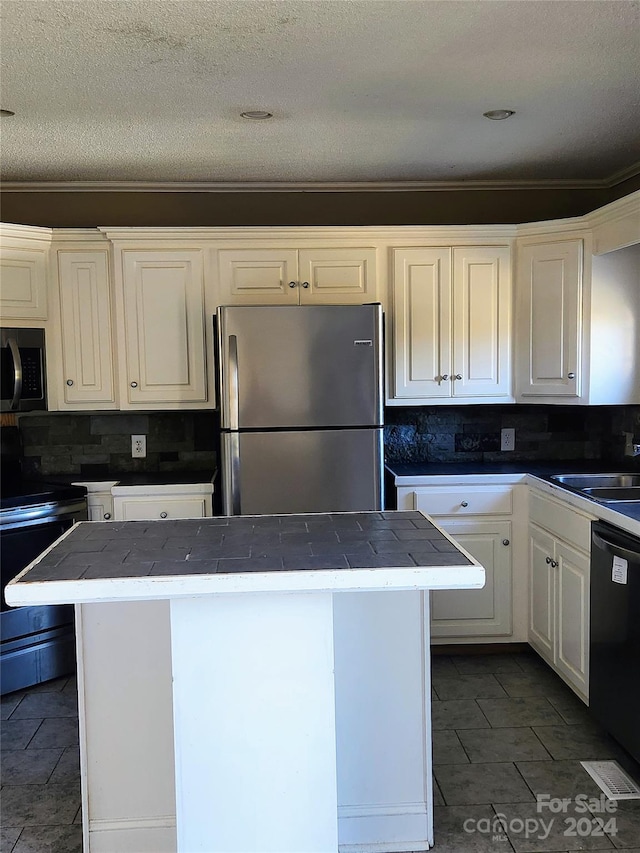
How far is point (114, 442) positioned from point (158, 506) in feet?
2.07

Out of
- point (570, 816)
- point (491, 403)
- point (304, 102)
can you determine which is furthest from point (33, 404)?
point (570, 816)

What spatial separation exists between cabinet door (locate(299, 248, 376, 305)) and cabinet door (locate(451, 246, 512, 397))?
1.37ft

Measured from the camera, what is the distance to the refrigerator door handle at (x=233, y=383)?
3.11 metres

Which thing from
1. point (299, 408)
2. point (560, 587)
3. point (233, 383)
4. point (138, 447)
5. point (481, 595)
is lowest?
point (481, 595)

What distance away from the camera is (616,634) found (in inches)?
92.4

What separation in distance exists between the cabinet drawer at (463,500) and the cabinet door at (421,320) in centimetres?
52

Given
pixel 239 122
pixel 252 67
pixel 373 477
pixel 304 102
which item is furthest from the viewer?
pixel 373 477

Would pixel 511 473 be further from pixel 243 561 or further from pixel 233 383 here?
pixel 243 561

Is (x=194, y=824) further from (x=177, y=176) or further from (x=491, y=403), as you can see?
(x=177, y=176)

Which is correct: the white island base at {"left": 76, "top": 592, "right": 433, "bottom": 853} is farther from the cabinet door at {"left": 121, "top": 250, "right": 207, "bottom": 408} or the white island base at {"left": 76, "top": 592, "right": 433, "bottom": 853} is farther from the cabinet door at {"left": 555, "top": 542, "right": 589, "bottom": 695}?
the cabinet door at {"left": 121, "top": 250, "right": 207, "bottom": 408}

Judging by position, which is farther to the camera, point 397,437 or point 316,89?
point 397,437

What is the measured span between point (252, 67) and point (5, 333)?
5.61 ft

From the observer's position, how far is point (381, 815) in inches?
78.4

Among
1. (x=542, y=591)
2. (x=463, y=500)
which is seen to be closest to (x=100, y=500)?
(x=463, y=500)
